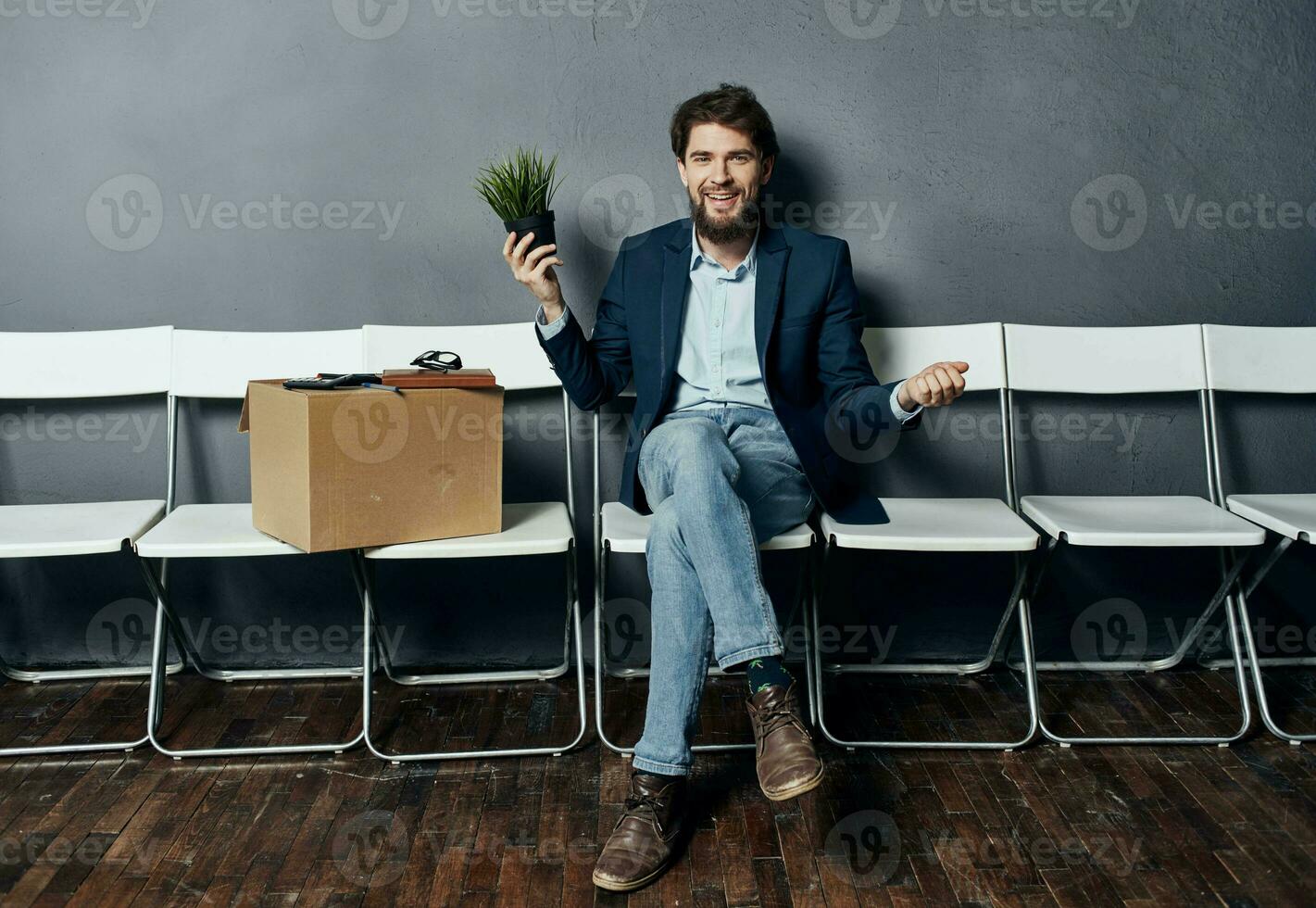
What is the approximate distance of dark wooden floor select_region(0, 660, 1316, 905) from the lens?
1.92m

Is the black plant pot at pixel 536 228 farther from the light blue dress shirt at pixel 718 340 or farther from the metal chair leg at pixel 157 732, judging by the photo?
the metal chair leg at pixel 157 732

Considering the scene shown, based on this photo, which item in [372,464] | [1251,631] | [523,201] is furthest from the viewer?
[1251,631]

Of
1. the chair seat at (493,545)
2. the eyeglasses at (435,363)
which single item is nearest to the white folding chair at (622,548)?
the chair seat at (493,545)

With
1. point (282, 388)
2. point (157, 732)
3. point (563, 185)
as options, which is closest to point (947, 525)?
point (563, 185)

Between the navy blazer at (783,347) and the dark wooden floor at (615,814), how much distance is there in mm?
616

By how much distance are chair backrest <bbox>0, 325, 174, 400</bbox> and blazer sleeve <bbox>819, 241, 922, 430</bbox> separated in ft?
5.41

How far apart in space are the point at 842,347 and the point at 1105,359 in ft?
2.51

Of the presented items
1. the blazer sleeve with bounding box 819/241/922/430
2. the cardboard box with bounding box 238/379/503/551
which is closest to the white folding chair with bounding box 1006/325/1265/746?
the blazer sleeve with bounding box 819/241/922/430

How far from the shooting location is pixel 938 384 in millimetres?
2113

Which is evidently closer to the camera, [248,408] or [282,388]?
[282,388]

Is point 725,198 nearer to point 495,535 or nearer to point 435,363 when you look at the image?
point 435,363

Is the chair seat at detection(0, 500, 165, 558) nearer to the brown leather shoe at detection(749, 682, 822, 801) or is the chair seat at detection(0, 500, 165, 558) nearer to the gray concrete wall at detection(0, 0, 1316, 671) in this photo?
the gray concrete wall at detection(0, 0, 1316, 671)

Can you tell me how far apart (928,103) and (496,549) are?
63.7 inches

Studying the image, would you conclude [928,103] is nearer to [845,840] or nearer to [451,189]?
[451,189]
